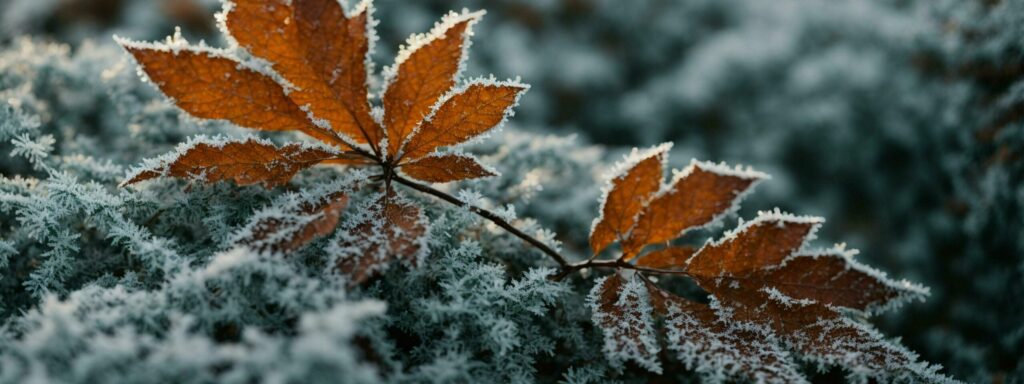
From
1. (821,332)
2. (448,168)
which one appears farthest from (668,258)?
(448,168)

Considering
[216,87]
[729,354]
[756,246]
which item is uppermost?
[216,87]

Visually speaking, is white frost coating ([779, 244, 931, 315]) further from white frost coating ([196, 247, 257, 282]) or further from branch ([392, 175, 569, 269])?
white frost coating ([196, 247, 257, 282])

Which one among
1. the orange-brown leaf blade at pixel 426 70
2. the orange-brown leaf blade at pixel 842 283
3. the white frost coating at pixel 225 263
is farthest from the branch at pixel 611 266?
the white frost coating at pixel 225 263

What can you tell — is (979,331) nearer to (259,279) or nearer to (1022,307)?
(1022,307)

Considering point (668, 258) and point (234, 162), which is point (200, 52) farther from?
point (668, 258)

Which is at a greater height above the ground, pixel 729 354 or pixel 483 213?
pixel 483 213

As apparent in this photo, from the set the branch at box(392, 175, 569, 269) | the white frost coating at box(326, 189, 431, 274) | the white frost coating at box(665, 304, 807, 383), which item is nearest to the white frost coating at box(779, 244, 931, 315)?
the white frost coating at box(665, 304, 807, 383)

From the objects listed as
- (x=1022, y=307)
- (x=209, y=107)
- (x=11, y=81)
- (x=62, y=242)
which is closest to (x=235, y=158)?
(x=209, y=107)
